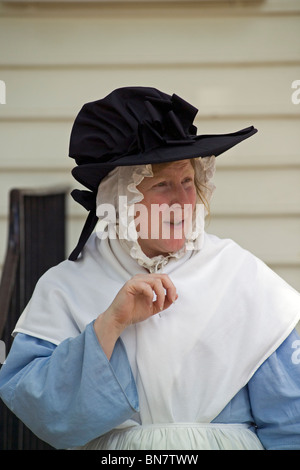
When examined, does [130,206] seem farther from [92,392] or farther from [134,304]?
[92,392]

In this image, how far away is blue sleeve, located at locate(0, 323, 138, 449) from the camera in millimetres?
2152

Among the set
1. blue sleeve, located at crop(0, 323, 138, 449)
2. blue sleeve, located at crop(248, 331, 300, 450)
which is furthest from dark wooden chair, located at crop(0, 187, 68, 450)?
blue sleeve, located at crop(248, 331, 300, 450)

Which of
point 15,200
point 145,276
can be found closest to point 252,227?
point 15,200

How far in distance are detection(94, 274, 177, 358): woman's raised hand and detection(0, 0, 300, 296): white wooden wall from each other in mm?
2186

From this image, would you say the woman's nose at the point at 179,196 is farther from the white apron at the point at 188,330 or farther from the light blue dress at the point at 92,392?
the light blue dress at the point at 92,392

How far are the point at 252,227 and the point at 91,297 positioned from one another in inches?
82.3

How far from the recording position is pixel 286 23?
172 inches

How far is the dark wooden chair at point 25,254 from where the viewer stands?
338 centimetres

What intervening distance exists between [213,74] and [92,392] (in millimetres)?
2615

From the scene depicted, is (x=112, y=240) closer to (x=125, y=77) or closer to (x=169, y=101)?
(x=169, y=101)

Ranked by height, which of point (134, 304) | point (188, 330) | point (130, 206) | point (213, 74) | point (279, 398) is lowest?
point (279, 398)

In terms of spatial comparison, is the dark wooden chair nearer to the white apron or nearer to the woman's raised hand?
the white apron

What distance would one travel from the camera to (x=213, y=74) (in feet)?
14.3

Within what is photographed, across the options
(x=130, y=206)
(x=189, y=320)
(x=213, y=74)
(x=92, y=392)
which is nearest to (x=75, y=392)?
(x=92, y=392)
